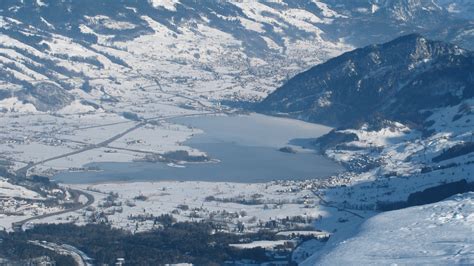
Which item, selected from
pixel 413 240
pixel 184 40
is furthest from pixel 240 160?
pixel 184 40

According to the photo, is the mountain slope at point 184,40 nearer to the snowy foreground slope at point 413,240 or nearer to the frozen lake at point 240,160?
the frozen lake at point 240,160

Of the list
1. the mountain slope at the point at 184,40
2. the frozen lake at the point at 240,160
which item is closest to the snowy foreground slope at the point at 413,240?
the frozen lake at the point at 240,160

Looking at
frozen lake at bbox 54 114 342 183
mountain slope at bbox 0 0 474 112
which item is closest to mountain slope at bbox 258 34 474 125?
frozen lake at bbox 54 114 342 183

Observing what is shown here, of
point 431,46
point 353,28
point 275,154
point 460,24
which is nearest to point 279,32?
point 353,28

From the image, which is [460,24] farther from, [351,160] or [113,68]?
[351,160]

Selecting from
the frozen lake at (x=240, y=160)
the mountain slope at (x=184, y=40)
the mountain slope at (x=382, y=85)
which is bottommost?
the frozen lake at (x=240, y=160)

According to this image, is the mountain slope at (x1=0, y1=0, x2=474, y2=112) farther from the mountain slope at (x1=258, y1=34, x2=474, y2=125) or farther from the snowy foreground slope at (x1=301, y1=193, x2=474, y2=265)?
the snowy foreground slope at (x1=301, y1=193, x2=474, y2=265)
